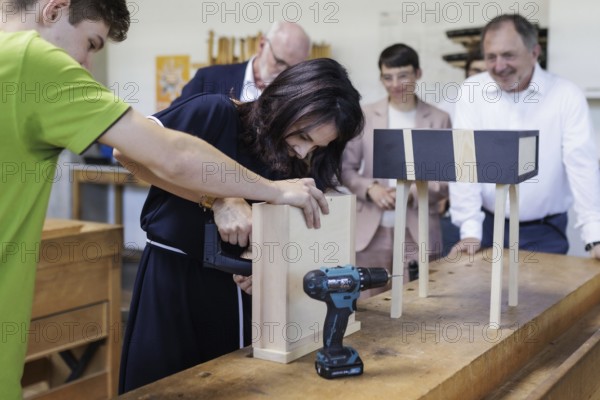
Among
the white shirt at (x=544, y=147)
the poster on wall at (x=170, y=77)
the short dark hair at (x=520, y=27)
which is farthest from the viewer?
the poster on wall at (x=170, y=77)

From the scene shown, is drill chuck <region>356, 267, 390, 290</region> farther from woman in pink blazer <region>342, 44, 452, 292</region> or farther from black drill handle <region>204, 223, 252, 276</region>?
woman in pink blazer <region>342, 44, 452, 292</region>

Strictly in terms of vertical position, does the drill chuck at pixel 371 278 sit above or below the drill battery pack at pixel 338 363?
above

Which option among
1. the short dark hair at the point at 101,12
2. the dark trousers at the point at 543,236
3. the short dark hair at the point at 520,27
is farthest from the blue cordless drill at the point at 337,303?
the short dark hair at the point at 520,27

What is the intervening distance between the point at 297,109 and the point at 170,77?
16.7 feet

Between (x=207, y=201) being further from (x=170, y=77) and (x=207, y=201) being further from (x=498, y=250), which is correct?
(x=170, y=77)

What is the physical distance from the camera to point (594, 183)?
2.55 m

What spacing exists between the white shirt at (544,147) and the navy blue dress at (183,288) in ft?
3.80

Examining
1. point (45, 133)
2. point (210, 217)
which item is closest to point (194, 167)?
point (45, 133)

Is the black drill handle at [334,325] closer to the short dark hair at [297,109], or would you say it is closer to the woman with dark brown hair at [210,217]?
the woman with dark brown hair at [210,217]

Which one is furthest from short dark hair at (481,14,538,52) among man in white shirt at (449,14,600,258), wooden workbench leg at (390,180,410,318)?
wooden workbench leg at (390,180,410,318)

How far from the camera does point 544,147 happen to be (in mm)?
2699

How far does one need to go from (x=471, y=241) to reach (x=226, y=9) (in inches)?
164

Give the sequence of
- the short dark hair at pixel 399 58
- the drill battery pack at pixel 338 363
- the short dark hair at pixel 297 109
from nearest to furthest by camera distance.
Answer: the drill battery pack at pixel 338 363 < the short dark hair at pixel 297 109 < the short dark hair at pixel 399 58

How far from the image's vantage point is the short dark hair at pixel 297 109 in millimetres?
1566
